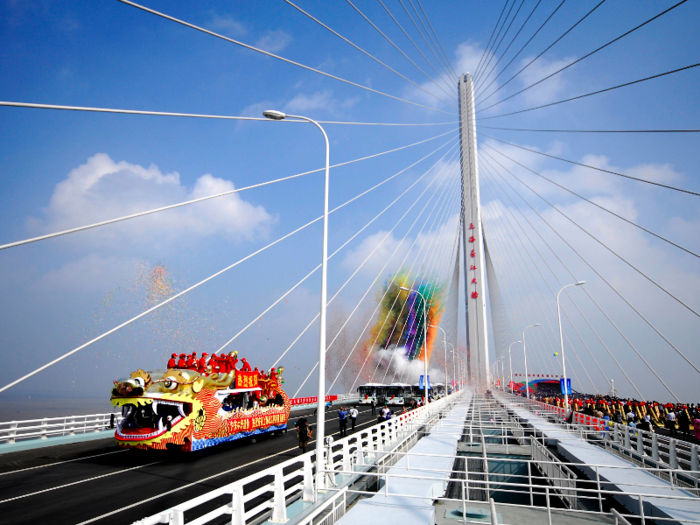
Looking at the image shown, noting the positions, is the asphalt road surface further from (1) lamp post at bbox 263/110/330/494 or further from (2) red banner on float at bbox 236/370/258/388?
(1) lamp post at bbox 263/110/330/494

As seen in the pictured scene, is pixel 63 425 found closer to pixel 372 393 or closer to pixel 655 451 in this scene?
pixel 655 451

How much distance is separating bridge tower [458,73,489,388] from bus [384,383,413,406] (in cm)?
899

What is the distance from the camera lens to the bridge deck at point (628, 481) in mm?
9305

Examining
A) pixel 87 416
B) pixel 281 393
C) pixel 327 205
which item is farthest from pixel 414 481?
pixel 87 416

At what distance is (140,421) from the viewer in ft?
54.8

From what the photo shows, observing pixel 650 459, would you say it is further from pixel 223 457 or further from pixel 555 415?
pixel 555 415

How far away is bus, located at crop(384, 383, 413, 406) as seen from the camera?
50.2 meters

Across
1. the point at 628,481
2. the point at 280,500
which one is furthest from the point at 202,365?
the point at 628,481

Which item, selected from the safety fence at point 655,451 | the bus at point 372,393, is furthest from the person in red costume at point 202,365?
the bus at point 372,393

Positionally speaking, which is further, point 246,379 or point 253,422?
point 253,422

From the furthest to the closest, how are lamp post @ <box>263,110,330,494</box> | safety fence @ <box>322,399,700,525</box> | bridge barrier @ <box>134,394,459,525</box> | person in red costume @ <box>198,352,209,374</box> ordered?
person in red costume @ <box>198,352,209,374</box> → lamp post @ <box>263,110,330,494</box> → safety fence @ <box>322,399,700,525</box> → bridge barrier @ <box>134,394,459,525</box>

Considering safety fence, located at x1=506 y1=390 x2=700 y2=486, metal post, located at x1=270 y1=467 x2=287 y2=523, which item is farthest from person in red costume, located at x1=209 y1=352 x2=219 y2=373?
safety fence, located at x1=506 y1=390 x2=700 y2=486

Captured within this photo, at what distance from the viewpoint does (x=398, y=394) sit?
5231cm

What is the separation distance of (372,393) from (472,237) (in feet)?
68.3
